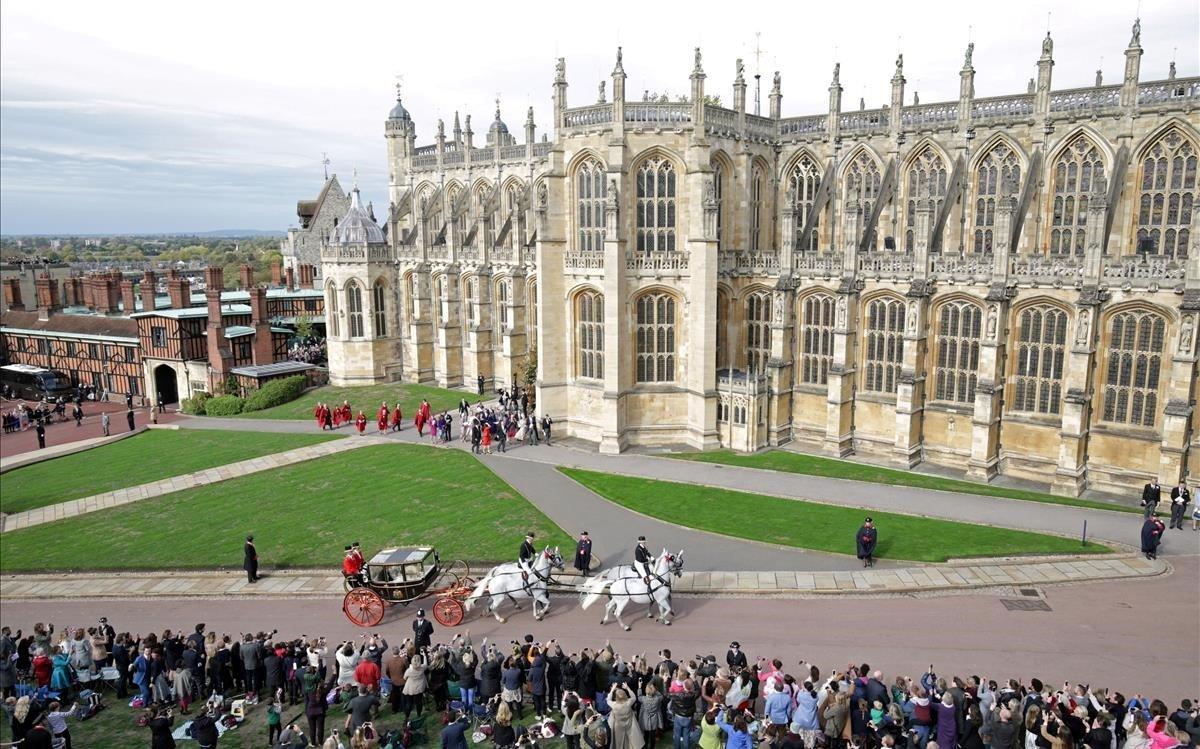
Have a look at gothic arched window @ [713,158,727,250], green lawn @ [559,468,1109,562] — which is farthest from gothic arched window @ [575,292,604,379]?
green lawn @ [559,468,1109,562]

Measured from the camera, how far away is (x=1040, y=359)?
31062 mm

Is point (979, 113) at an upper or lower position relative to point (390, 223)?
upper

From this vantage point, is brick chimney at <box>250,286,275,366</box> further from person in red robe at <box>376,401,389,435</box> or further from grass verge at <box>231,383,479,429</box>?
person in red robe at <box>376,401,389,435</box>

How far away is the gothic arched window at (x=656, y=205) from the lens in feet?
117

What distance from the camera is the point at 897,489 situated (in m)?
29.9

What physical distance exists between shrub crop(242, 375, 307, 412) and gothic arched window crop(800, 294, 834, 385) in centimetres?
3040

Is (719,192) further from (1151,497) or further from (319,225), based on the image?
(319,225)

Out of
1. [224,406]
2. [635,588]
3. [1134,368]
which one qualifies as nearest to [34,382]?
[224,406]

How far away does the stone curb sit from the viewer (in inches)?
832

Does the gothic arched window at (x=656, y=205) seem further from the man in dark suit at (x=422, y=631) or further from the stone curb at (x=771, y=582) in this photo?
the man in dark suit at (x=422, y=631)

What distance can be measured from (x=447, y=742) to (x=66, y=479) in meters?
31.4

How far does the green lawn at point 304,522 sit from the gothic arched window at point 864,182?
21010mm

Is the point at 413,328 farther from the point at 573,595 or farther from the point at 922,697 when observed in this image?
the point at 922,697

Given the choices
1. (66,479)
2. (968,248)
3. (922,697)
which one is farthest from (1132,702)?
(66,479)
